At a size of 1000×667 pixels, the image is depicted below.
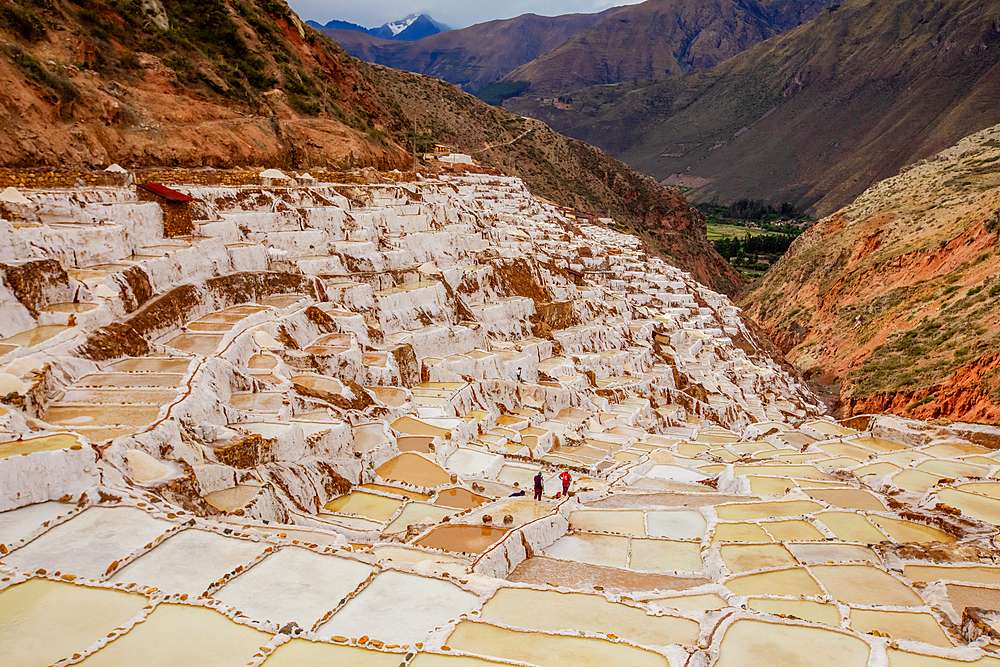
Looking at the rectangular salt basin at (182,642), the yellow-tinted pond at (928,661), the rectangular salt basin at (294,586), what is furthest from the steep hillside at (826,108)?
the rectangular salt basin at (182,642)

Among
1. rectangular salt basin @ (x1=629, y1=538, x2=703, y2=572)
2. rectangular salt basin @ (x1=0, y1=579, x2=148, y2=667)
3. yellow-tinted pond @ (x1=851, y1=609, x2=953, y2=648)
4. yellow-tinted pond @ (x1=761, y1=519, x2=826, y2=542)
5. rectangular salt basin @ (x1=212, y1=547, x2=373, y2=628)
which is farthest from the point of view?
yellow-tinted pond @ (x1=761, y1=519, x2=826, y2=542)

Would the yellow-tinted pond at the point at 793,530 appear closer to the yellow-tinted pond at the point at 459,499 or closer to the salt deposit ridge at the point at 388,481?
the salt deposit ridge at the point at 388,481

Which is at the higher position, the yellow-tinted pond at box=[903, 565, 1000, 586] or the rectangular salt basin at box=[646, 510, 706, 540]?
the yellow-tinted pond at box=[903, 565, 1000, 586]

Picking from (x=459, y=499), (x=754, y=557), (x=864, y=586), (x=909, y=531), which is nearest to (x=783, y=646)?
(x=864, y=586)

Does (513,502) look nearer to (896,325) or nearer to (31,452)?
(31,452)

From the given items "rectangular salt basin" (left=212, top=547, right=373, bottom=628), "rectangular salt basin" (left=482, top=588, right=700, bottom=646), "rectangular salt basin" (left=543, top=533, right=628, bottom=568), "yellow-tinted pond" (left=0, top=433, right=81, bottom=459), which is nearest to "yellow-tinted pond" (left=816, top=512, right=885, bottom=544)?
"rectangular salt basin" (left=543, top=533, right=628, bottom=568)

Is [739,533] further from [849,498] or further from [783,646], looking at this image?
[783,646]

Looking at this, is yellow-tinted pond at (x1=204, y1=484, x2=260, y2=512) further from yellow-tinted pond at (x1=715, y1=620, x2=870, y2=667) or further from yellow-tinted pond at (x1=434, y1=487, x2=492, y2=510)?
yellow-tinted pond at (x1=715, y1=620, x2=870, y2=667)
